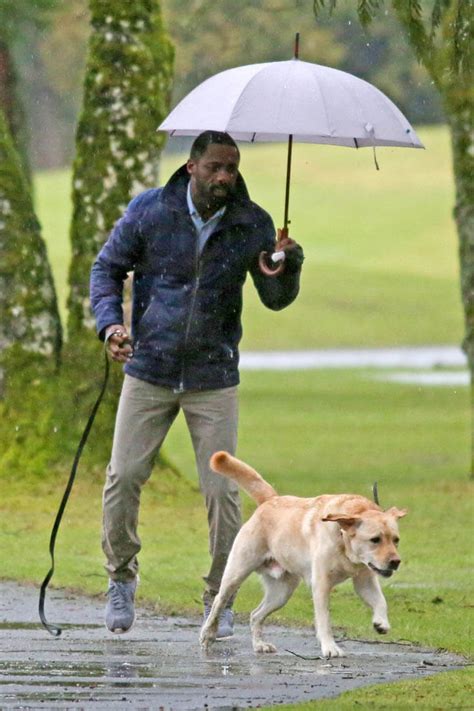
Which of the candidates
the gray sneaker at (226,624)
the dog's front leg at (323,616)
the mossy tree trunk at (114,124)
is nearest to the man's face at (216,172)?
the dog's front leg at (323,616)

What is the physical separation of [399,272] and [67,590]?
140 feet

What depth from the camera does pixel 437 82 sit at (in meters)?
15.4

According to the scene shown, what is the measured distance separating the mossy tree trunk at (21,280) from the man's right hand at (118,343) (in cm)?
596

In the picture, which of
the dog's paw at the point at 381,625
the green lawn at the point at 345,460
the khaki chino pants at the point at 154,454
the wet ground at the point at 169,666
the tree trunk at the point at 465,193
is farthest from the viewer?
the tree trunk at the point at 465,193

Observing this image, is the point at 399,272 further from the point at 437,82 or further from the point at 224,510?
the point at 224,510

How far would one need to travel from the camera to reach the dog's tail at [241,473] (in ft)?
27.2

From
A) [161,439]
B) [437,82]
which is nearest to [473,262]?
[437,82]

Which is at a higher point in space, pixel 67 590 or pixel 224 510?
pixel 224 510

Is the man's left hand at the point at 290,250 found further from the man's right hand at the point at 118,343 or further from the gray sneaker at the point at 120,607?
the gray sneaker at the point at 120,607

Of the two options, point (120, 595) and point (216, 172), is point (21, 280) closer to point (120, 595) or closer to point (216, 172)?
point (120, 595)

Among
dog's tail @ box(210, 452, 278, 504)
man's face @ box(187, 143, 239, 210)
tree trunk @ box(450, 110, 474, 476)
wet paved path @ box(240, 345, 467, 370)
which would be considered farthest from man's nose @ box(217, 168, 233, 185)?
wet paved path @ box(240, 345, 467, 370)

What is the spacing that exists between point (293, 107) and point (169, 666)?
2561mm

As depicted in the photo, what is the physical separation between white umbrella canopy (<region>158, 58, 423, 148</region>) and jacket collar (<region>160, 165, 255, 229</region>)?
240 millimetres

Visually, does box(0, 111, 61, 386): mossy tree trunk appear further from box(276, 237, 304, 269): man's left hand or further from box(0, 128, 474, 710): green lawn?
box(276, 237, 304, 269): man's left hand
